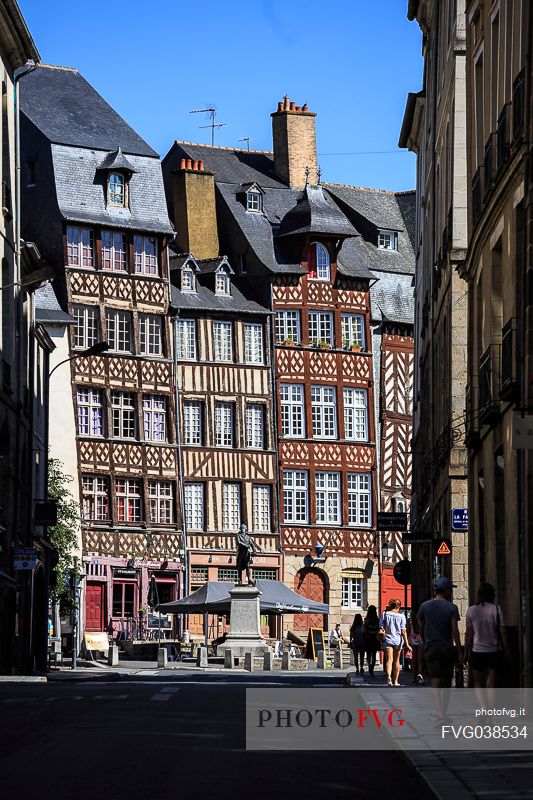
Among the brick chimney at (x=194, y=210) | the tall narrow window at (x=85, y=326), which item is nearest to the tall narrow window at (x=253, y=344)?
the brick chimney at (x=194, y=210)

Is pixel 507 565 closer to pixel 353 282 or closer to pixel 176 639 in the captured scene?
pixel 176 639

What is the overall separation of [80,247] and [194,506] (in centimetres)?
976

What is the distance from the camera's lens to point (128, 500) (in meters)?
57.7

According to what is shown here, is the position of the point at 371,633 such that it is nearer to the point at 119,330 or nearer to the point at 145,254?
the point at 119,330

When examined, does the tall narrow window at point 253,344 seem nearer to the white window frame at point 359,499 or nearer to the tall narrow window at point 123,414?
the tall narrow window at point 123,414

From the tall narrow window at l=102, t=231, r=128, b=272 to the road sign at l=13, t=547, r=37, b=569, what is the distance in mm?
25466

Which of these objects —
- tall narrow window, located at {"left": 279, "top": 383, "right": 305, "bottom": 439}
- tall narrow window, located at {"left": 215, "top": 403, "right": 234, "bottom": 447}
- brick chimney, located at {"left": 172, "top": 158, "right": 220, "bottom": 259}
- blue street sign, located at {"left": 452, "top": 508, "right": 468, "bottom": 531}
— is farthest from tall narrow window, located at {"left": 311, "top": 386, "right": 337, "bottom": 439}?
blue street sign, located at {"left": 452, "top": 508, "right": 468, "bottom": 531}

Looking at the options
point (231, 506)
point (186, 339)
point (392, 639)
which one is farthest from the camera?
point (231, 506)

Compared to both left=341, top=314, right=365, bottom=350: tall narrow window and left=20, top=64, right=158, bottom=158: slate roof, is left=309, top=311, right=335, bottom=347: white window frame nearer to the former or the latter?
left=341, top=314, right=365, bottom=350: tall narrow window

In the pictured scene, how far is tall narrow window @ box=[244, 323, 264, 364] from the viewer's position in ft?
201

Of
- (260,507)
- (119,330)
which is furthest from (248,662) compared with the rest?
(260,507)

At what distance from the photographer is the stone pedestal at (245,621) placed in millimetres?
44406

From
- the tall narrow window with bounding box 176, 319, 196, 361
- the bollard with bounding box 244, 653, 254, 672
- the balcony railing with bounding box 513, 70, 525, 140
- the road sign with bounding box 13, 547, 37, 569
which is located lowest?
the bollard with bounding box 244, 653, 254, 672

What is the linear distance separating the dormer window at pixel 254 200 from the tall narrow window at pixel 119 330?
28.0 feet
